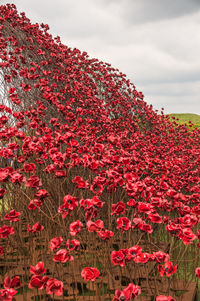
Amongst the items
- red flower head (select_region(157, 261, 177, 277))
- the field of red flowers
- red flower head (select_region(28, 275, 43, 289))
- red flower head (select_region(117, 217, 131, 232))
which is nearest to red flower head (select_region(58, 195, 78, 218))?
the field of red flowers

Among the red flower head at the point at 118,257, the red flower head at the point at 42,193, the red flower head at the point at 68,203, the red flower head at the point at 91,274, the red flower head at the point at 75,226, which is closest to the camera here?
the red flower head at the point at 91,274

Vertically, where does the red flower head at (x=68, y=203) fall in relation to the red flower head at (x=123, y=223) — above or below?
above

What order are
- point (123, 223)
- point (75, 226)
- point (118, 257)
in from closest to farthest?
point (118, 257), point (75, 226), point (123, 223)

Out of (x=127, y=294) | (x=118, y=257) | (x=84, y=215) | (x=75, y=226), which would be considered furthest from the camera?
(x=84, y=215)

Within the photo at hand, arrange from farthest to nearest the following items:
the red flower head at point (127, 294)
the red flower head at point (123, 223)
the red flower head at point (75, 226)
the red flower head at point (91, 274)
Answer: the red flower head at point (123, 223) → the red flower head at point (75, 226) → the red flower head at point (91, 274) → the red flower head at point (127, 294)

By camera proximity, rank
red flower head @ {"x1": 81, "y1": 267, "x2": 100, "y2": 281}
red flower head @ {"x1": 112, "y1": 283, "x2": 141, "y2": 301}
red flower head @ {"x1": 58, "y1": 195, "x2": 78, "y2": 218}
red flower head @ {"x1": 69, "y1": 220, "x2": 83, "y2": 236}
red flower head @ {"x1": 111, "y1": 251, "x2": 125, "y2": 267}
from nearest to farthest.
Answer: red flower head @ {"x1": 112, "y1": 283, "x2": 141, "y2": 301} < red flower head @ {"x1": 81, "y1": 267, "x2": 100, "y2": 281} < red flower head @ {"x1": 111, "y1": 251, "x2": 125, "y2": 267} < red flower head @ {"x1": 69, "y1": 220, "x2": 83, "y2": 236} < red flower head @ {"x1": 58, "y1": 195, "x2": 78, "y2": 218}

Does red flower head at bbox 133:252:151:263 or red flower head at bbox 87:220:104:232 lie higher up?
red flower head at bbox 87:220:104:232

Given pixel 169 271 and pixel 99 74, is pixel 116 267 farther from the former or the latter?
pixel 99 74

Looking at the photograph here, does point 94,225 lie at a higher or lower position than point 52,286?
higher

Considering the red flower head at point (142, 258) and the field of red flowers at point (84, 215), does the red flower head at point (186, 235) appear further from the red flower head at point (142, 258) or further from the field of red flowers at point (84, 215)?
the red flower head at point (142, 258)

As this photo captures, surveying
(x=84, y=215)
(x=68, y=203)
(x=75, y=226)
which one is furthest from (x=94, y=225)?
(x=84, y=215)

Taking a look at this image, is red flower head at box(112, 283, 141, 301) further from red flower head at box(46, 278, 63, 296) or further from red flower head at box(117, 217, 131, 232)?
red flower head at box(117, 217, 131, 232)

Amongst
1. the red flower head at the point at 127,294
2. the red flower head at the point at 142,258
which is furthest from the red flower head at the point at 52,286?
the red flower head at the point at 142,258

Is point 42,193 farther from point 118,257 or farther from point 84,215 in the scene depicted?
point 84,215
